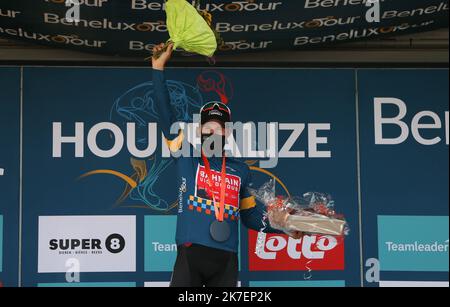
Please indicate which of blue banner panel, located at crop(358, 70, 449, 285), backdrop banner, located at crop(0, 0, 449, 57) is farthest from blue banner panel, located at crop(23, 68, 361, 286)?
backdrop banner, located at crop(0, 0, 449, 57)

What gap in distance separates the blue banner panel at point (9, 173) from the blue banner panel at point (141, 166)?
7cm

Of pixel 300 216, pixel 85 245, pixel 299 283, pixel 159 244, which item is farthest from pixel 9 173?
pixel 300 216

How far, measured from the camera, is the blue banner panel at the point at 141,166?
6320 millimetres

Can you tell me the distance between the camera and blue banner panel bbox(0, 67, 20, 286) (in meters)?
6.28

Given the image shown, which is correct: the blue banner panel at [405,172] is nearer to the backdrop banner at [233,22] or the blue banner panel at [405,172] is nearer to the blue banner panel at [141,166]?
the blue banner panel at [141,166]

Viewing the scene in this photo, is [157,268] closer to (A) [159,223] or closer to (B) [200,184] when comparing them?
(A) [159,223]

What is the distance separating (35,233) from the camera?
6.30 metres

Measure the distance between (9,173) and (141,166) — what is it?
2.88 feet

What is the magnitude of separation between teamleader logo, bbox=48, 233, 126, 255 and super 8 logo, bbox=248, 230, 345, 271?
2.91 feet

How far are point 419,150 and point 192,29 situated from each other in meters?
2.12

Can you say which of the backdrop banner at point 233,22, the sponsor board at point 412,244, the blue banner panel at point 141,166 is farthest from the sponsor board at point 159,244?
the sponsor board at point 412,244

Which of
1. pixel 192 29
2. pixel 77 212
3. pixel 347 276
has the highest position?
pixel 192 29

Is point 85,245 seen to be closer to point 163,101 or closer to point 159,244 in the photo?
point 159,244

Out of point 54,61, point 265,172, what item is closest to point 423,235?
point 265,172
